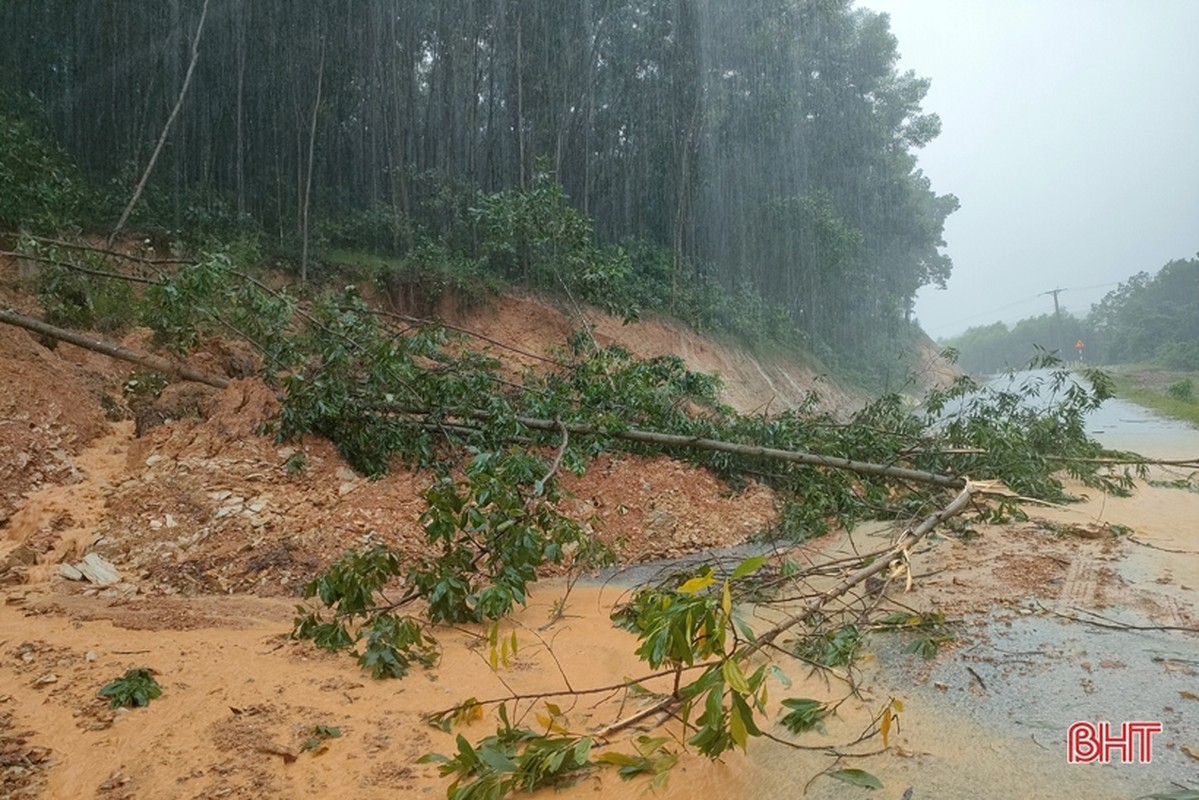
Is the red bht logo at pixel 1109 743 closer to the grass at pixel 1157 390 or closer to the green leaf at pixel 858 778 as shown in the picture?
the green leaf at pixel 858 778

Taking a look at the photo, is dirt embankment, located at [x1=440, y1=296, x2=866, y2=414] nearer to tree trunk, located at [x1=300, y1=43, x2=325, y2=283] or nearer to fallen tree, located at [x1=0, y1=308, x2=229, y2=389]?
tree trunk, located at [x1=300, y1=43, x2=325, y2=283]

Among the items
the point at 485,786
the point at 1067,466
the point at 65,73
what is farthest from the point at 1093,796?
the point at 65,73

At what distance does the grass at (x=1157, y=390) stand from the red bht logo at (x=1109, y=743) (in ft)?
35.2

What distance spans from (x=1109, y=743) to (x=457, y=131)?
50.8ft

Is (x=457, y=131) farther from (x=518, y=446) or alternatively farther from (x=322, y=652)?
(x=322, y=652)

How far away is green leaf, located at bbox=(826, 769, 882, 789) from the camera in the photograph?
220cm

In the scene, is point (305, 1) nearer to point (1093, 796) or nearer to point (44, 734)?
point (44, 734)

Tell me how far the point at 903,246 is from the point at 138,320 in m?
25.1

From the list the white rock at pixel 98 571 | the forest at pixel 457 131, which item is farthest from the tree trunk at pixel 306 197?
the white rock at pixel 98 571

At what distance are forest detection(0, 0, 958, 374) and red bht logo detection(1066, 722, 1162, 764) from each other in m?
7.36

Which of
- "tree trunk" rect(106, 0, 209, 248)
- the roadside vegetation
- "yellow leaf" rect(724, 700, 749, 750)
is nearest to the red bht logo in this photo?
the roadside vegetation

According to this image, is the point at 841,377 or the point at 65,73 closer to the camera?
the point at 65,73

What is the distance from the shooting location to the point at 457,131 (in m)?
15.6

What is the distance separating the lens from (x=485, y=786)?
7.37 feet
